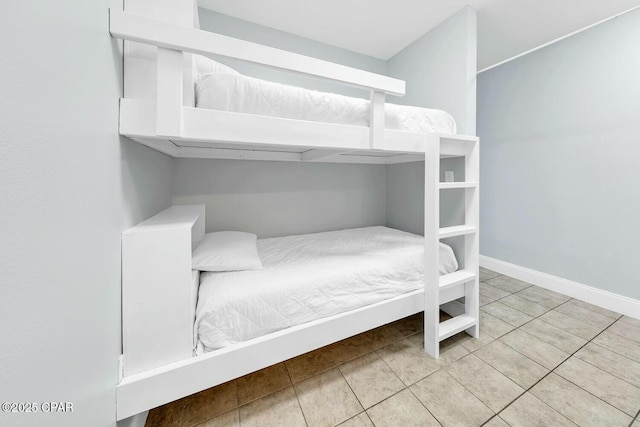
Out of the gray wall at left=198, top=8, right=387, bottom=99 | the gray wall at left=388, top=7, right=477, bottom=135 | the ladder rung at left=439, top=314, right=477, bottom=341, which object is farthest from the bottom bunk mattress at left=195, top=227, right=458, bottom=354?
the gray wall at left=198, top=8, right=387, bottom=99

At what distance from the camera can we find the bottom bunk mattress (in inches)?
40.1

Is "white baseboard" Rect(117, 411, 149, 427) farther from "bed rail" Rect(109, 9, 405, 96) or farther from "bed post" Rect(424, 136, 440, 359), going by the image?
"bed post" Rect(424, 136, 440, 359)

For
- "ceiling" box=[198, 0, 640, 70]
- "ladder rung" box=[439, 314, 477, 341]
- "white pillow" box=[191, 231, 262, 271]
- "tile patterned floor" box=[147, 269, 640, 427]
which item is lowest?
"tile patterned floor" box=[147, 269, 640, 427]

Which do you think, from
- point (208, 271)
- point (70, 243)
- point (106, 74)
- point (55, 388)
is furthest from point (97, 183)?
point (208, 271)

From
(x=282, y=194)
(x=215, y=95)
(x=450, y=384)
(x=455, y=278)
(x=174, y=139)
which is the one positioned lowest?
(x=450, y=384)

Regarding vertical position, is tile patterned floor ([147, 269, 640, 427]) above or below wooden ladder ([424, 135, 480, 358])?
below

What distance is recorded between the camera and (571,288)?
2.20 metres

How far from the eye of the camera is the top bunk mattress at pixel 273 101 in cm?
100

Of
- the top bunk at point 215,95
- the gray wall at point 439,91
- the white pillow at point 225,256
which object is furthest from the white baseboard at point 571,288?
the white pillow at point 225,256

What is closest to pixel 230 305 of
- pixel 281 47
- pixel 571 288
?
pixel 281 47

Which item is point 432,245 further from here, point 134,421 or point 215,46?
point 134,421

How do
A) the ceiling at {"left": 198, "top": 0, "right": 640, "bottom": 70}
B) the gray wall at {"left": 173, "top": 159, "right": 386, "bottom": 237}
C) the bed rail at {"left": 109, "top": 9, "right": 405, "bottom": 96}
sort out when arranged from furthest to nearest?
the gray wall at {"left": 173, "top": 159, "right": 386, "bottom": 237} < the ceiling at {"left": 198, "top": 0, "right": 640, "bottom": 70} < the bed rail at {"left": 109, "top": 9, "right": 405, "bottom": 96}

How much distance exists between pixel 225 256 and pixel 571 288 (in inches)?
120

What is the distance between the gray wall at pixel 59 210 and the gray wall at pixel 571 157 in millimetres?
3350
